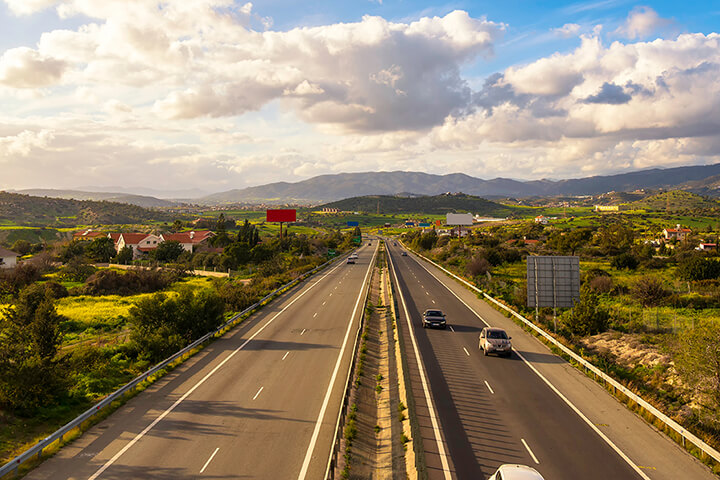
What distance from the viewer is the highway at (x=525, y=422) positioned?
12.2 meters

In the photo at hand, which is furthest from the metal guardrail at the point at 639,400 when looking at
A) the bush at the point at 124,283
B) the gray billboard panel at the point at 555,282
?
the bush at the point at 124,283

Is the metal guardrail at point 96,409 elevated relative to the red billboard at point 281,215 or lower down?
lower down

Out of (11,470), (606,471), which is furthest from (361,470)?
(11,470)

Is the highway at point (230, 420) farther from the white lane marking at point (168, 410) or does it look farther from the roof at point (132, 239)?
the roof at point (132, 239)

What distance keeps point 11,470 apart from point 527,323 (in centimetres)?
2722

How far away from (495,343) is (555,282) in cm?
956

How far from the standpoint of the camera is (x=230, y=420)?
15.6 metres

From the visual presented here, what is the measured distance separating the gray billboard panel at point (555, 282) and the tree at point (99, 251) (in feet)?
269

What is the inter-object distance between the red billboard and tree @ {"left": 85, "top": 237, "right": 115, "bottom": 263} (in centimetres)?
3151

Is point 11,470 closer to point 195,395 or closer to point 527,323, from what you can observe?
point 195,395

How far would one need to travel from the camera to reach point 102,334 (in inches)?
1310

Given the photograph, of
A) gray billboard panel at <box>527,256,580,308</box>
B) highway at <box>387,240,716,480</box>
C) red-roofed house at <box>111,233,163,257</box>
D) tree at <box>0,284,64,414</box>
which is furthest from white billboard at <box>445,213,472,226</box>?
tree at <box>0,284,64,414</box>

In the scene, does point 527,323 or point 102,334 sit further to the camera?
point 102,334

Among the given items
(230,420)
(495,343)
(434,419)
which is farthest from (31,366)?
(495,343)
